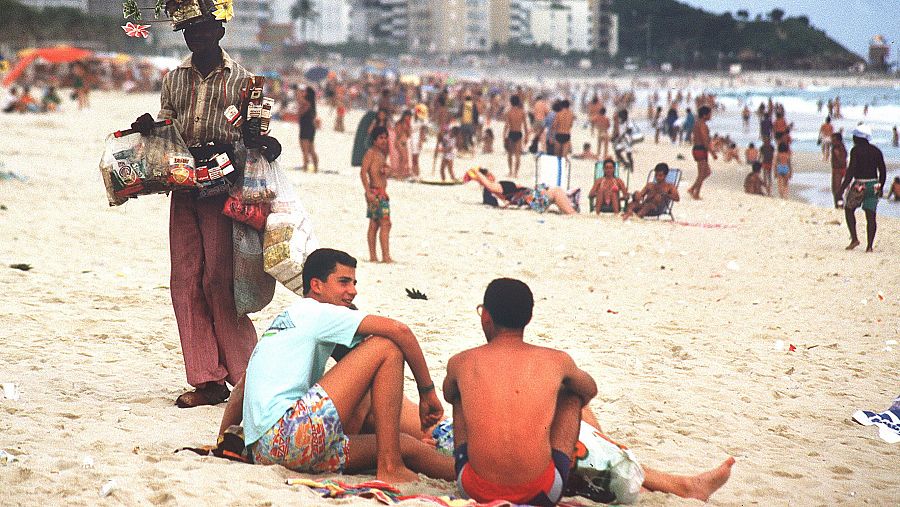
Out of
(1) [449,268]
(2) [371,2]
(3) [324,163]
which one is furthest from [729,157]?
(2) [371,2]

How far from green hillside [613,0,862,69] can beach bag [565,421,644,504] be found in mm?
118789

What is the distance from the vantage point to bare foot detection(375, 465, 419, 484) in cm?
361

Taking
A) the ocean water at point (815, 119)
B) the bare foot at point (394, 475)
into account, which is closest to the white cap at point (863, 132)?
the bare foot at point (394, 475)

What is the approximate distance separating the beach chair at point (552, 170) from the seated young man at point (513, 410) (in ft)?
35.0

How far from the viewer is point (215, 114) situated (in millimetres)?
4535

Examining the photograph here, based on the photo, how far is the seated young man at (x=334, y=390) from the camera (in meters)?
3.58

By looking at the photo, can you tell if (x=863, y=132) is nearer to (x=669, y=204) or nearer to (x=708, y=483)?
(x=669, y=204)

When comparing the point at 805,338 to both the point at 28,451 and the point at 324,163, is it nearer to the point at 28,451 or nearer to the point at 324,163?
the point at 28,451

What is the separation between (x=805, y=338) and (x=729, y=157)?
1895cm

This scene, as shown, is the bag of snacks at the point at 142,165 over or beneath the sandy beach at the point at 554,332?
over

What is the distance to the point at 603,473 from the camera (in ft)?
11.5

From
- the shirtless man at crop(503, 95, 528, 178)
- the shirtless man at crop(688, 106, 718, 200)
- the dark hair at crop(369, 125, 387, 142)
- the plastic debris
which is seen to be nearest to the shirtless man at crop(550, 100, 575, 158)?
the shirtless man at crop(503, 95, 528, 178)

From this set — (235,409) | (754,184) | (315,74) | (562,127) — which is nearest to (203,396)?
(235,409)

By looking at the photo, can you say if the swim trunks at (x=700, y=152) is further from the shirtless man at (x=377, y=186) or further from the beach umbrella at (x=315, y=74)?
the beach umbrella at (x=315, y=74)
